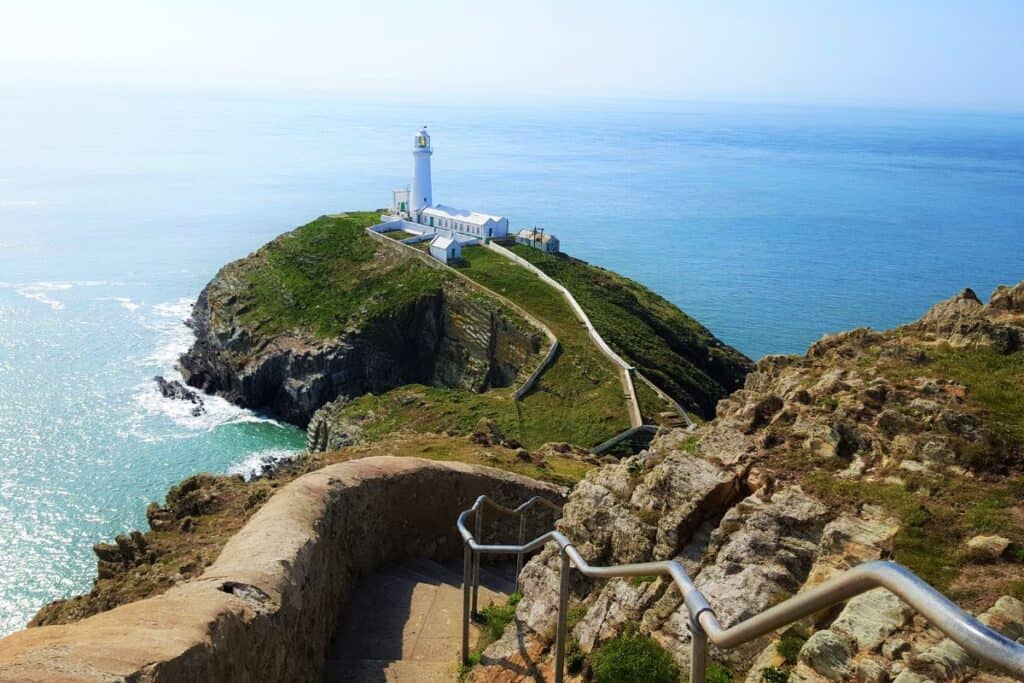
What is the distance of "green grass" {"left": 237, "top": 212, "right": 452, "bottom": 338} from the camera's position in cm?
6662

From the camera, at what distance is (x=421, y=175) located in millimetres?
86875

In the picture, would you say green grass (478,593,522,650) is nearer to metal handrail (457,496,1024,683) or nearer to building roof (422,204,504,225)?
metal handrail (457,496,1024,683)

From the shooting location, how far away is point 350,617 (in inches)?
512

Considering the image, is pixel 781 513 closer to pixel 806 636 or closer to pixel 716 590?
pixel 716 590

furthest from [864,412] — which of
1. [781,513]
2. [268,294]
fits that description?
[268,294]

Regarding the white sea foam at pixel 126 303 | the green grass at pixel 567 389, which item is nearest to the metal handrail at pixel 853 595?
the green grass at pixel 567 389

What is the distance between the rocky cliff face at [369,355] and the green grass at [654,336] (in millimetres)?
8378

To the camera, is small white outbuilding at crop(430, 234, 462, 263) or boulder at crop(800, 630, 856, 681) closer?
boulder at crop(800, 630, 856, 681)

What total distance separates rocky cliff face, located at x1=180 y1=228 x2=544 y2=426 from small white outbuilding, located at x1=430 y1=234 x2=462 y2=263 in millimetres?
5061

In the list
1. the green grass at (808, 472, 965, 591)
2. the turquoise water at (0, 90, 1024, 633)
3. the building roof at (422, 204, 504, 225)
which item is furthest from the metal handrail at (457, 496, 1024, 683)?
the building roof at (422, 204, 504, 225)

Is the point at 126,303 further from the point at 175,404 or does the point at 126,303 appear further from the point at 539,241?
the point at 539,241

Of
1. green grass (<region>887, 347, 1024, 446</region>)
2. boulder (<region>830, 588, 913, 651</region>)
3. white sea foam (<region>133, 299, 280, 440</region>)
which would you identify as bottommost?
white sea foam (<region>133, 299, 280, 440</region>)

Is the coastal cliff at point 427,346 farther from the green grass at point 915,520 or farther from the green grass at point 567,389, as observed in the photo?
the green grass at point 915,520

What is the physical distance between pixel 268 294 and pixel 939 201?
15127 centimetres
